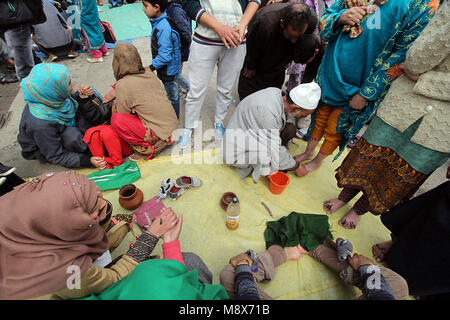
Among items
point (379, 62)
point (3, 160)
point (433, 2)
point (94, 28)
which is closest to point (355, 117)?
point (379, 62)

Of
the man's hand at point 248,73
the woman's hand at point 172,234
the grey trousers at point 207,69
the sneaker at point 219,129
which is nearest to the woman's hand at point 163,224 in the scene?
the woman's hand at point 172,234

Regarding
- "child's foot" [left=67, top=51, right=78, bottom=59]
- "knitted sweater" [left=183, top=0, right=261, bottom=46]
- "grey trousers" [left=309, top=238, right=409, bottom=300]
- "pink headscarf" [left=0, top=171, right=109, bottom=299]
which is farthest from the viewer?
"child's foot" [left=67, top=51, right=78, bottom=59]

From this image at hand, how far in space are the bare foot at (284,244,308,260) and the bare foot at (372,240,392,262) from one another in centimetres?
61

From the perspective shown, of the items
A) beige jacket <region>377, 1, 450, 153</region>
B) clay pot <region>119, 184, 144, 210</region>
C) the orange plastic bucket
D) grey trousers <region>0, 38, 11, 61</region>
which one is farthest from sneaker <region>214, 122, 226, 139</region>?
grey trousers <region>0, 38, 11, 61</region>

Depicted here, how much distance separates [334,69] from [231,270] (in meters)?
1.80

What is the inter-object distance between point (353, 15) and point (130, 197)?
2.30 m

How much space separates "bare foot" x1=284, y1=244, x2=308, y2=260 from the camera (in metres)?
1.81

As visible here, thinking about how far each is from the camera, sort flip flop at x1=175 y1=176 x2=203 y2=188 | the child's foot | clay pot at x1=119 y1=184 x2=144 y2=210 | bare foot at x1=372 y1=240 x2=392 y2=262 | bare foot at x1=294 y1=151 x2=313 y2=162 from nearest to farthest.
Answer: bare foot at x1=372 y1=240 x2=392 y2=262, clay pot at x1=119 y1=184 x2=144 y2=210, flip flop at x1=175 y1=176 x2=203 y2=188, bare foot at x1=294 y1=151 x2=313 y2=162, the child's foot

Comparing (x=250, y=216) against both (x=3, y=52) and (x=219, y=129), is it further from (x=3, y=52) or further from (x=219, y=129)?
(x=3, y=52)

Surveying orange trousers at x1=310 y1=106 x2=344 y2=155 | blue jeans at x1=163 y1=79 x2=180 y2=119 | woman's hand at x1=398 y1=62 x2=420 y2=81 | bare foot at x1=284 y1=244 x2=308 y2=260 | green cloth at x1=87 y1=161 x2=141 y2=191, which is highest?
woman's hand at x1=398 y1=62 x2=420 y2=81

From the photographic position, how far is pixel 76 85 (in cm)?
373

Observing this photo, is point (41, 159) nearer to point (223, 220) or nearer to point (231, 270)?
point (223, 220)

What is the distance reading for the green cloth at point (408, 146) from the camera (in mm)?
1359

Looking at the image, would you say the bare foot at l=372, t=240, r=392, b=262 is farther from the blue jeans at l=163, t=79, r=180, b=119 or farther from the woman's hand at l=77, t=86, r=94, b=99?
the woman's hand at l=77, t=86, r=94, b=99
